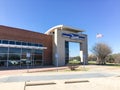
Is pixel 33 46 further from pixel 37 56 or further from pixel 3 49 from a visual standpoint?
pixel 3 49

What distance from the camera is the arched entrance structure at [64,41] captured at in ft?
112

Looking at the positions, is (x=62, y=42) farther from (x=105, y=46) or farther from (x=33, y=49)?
(x=105, y=46)

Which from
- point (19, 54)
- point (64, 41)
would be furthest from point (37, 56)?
point (64, 41)

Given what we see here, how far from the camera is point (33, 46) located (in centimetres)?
3044

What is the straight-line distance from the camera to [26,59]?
2959 cm

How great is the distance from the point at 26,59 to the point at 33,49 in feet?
9.55

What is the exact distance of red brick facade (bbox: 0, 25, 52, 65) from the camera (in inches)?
1048

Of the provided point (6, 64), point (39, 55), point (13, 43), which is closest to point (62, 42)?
point (39, 55)

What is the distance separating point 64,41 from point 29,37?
985 centimetres

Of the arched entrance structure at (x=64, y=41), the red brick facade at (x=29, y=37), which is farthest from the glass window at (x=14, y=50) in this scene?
the arched entrance structure at (x=64, y=41)

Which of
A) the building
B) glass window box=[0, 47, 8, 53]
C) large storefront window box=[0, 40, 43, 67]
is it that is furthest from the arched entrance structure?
glass window box=[0, 47, 8, 53]

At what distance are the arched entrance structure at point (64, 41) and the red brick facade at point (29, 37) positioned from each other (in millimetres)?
1600

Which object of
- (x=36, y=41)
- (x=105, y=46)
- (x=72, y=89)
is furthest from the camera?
(x=105, y=46)

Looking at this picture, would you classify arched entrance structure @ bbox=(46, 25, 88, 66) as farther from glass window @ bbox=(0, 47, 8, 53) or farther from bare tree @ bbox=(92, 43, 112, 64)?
glass window @ bbox=(0, 47, 8, 53)
